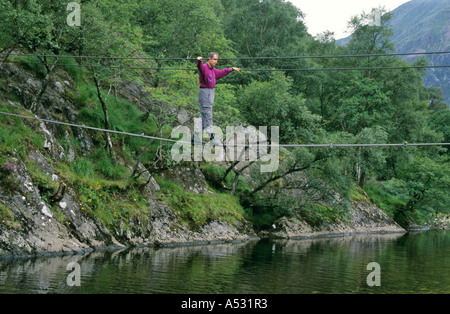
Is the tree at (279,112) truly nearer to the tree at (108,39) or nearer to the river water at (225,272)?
the tree at (108,39)

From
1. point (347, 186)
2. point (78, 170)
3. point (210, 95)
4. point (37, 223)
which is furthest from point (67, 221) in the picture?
point (347, 186)

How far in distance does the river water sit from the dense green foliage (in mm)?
4610

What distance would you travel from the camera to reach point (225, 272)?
15.0 metres

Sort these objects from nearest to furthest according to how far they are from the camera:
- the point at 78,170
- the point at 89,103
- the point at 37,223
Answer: the point at 37,223 < the point at 78,170 < the point at 89,103

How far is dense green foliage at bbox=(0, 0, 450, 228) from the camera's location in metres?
21.6

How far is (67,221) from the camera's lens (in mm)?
18031

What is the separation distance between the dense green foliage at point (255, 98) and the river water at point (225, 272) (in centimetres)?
461

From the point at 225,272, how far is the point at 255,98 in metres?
15.2

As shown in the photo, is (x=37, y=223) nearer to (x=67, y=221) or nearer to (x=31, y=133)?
(x=67, y=221)

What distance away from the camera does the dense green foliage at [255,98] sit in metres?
21.6

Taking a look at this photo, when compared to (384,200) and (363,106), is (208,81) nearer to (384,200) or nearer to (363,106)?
(363,106)

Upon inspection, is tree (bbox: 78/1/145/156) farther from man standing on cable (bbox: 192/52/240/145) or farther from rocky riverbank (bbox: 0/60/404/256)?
man standing on cable (bbox: 192/52/240/145)

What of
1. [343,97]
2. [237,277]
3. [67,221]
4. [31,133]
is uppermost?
[343,97]
